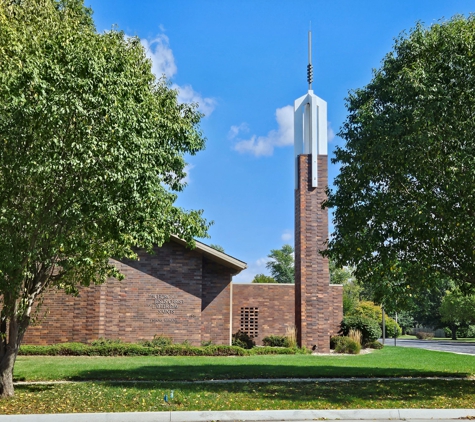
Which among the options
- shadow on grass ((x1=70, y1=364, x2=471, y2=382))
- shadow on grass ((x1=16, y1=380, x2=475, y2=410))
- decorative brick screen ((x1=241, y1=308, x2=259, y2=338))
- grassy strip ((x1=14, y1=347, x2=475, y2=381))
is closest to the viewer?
shadow on grass ((x1=16, y1=380, x2=475, y2=410))

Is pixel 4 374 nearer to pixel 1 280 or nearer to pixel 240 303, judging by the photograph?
pixel 1 280

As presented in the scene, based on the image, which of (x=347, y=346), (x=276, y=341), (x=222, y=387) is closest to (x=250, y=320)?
(x=276, y=341)

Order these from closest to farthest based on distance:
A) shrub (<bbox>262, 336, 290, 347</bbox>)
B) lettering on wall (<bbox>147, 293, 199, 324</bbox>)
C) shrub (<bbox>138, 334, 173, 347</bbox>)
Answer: shrub (<bbox>138, 334, 173, 347</bbox>) < lettering on wall (<bbox>147, 293, 199, 324</bbox>) < shrub (<bbox>262, 336, 290, 347</bbox>)

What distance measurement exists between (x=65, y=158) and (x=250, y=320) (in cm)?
2229

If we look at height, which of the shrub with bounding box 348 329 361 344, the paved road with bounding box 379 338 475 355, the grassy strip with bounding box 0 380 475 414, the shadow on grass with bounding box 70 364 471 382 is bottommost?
the paved road with bounding box 379 338 475 355

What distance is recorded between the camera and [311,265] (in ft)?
82.9

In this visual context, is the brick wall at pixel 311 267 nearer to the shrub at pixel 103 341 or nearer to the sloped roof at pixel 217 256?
the sloped roof at pixel 217 256

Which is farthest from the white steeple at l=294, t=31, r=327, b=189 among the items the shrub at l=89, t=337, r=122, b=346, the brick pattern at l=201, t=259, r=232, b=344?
the shrub at l=89, t=337, r=122, b=346

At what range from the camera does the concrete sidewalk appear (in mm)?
9227

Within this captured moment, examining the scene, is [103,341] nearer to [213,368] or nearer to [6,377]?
[213,368]

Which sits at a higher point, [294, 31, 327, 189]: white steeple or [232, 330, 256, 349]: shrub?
[294, 31, 327, 189]: white steeple

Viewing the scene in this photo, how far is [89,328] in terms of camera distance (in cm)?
2258

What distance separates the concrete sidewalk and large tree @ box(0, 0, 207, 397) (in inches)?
91.5

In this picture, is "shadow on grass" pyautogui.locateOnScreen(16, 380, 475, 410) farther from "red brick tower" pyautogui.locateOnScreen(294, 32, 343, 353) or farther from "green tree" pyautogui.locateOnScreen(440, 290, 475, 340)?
"green tree" pyautogui.locateOnScreen(440, 290, 475, 340)
